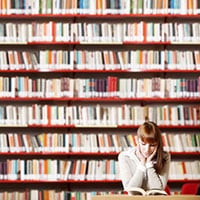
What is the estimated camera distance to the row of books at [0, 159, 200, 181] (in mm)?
6379

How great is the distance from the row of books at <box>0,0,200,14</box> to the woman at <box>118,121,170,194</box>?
2263mm

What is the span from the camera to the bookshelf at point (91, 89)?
6.42 meters

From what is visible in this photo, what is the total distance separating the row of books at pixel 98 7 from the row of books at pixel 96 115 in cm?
111

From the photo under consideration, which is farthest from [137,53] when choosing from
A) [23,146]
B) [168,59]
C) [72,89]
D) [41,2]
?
[23,146]

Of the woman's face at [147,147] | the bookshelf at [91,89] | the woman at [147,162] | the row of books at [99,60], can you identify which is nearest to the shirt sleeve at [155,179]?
the woman at [147,162]

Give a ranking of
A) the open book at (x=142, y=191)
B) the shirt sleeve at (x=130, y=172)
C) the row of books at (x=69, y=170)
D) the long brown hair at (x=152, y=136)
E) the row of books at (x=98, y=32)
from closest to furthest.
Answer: the open book at (x=142, y=191), the shirt sleeve at (x=130, y=172), the long brown hair at (x=152, y=136), the row of books at (x=69, y=170), the row of books at (x=98, y=32)

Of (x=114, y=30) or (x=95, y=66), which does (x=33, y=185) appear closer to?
(x=95, y=66)

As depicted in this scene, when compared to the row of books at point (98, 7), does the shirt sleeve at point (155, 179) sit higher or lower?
lower

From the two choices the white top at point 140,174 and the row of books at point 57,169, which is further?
the row of books at point 57,169

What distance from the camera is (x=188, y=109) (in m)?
6.48

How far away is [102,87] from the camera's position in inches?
254

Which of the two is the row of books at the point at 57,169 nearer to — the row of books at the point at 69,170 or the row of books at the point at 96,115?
the row of books at the point at 69,170

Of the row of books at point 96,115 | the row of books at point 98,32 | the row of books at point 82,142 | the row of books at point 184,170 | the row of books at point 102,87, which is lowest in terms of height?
the row of books at point 184,170

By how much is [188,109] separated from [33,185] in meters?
2.06
